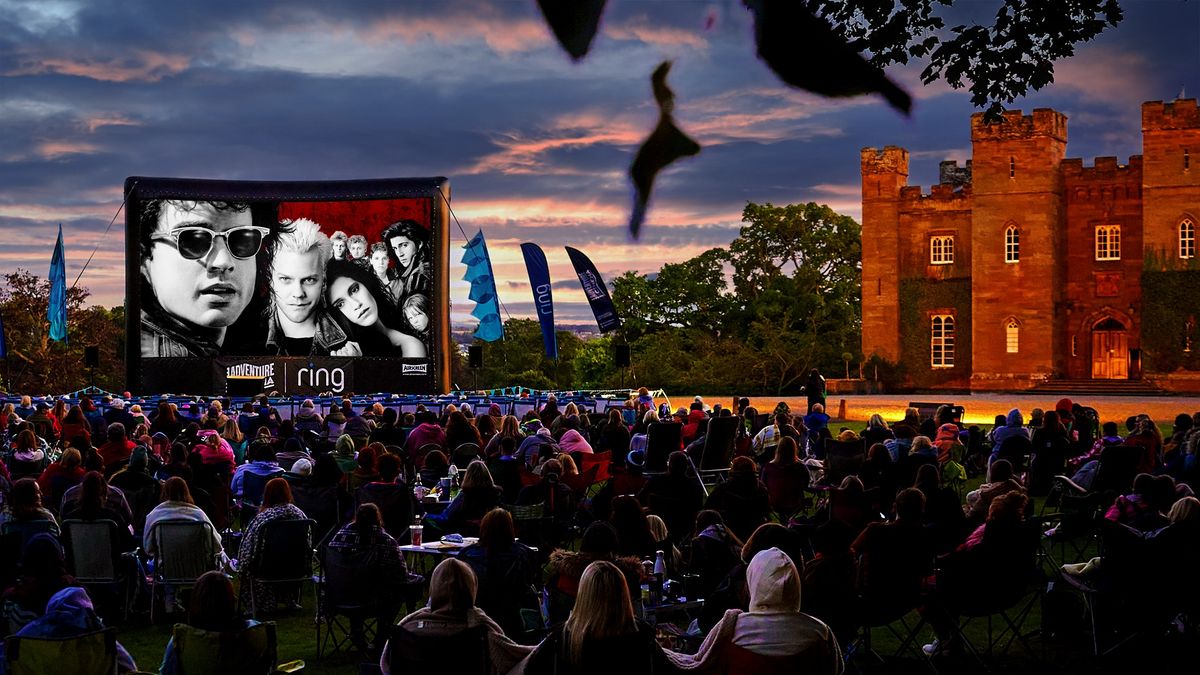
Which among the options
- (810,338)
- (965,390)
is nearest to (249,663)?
(965,390)

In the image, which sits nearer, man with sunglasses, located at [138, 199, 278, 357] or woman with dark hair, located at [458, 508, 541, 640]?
woman with dark hair, located at [458, 508, 541, 640]

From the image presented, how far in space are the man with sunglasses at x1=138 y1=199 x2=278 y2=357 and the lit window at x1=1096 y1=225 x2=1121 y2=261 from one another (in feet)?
102

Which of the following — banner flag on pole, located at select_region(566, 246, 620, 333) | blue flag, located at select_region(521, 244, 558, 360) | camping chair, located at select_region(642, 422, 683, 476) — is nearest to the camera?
camping chair, located at select_region(642, 422, 683, 476)

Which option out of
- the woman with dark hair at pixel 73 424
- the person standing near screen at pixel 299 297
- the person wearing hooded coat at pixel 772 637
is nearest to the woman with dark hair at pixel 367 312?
the person standing near screen at pixel 299 297

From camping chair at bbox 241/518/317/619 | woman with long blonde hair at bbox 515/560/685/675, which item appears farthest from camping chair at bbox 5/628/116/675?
camping chair at bbox 241/518/317/619

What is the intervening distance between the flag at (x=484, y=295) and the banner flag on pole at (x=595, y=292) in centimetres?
479

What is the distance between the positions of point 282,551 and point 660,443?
271 inches

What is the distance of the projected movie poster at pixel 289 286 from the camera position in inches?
1222

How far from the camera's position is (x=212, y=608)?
502cm

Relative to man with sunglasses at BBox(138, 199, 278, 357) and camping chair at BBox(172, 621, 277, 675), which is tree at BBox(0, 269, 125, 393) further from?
camping chair at BBox(172, 621, 277, 675)

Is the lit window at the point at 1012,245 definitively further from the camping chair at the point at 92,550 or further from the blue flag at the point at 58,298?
the camping chair at the point at 92,550

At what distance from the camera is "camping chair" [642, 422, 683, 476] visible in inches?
569

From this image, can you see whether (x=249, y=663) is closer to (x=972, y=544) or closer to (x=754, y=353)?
(x=972, y=544)

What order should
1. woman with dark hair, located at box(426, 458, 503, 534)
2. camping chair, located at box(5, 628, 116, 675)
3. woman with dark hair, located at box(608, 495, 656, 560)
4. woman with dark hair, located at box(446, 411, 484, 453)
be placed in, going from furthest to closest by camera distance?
woman with dark hair, located at box(446, 411, 484, 453)
woman with dark hair, located at box(426, 458, 503, 534)
woman with dark hair, located at box(608, 495, 656, 560)
camping chair, located at box(5, 628, 116, 675)
